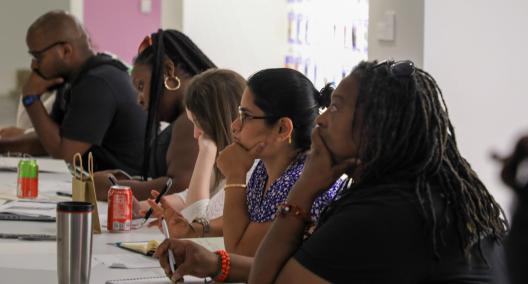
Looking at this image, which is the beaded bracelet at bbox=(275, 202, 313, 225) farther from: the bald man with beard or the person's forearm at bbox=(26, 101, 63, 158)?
the person's forearm at bbox=(26, 101, 63, 158)

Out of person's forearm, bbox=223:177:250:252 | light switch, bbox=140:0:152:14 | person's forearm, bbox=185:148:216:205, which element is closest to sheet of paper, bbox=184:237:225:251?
person's forearm, bbox=223:177:250:252

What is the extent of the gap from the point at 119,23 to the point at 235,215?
22.6 feet

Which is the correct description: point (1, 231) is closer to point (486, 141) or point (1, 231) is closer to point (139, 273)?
point (139, 273)

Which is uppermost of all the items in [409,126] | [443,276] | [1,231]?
[409,126]

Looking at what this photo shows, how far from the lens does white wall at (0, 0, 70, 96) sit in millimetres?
7082

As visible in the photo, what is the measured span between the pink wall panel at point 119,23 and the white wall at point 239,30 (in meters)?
2.90

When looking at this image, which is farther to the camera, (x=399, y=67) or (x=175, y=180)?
(x=175, y=180)

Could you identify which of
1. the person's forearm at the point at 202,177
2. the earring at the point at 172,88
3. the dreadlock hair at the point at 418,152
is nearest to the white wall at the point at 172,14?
the earring at the point at 172,88

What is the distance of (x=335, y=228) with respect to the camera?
5.01 ft

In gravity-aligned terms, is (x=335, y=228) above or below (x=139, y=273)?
above

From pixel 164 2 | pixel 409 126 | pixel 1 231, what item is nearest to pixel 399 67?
pixel 409 126

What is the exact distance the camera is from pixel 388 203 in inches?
59.4

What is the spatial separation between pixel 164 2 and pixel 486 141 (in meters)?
2.72

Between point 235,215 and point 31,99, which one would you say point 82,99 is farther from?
point 235,215
